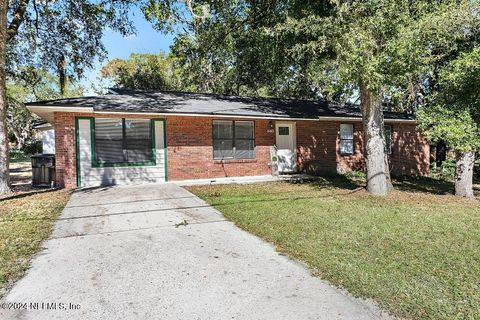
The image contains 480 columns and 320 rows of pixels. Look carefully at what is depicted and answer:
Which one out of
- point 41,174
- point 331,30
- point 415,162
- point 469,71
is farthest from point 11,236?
point 415,162

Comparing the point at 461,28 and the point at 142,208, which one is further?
the point at 461,28

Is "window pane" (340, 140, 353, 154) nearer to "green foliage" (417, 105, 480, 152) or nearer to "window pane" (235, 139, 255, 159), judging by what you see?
"window pane" (235, 139, 255, 159)

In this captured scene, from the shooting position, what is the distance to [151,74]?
26156 millimetres

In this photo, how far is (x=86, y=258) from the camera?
426 cm

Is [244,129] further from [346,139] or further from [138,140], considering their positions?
[346,139]

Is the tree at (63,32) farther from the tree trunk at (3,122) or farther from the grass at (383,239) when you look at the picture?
the grass at (383,239)

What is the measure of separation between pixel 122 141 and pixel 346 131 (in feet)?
33.6

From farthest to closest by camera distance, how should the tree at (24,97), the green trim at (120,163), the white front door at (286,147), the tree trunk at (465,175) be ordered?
the tree at (24,97), the white front door at (286,147), the green trim at (120,163), the tree trunk at (465,175)

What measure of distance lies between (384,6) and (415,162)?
460 inches

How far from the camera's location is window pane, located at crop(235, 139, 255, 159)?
13094 millimetres

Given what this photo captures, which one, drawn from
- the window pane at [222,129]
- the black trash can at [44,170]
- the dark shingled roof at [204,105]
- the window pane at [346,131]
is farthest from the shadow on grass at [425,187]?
the black trash can at [44,170]

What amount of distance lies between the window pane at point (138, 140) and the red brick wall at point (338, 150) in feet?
21.7

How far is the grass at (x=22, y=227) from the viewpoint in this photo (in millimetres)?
3914

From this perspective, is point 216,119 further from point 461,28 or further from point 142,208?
point 461,28
